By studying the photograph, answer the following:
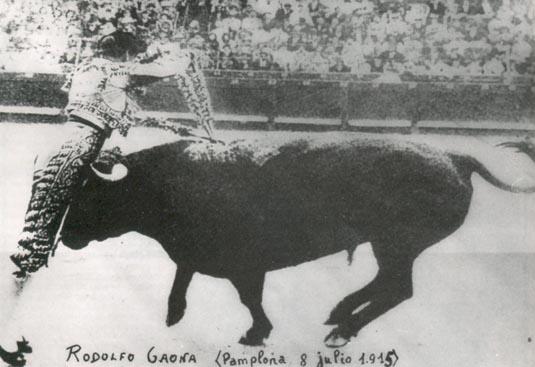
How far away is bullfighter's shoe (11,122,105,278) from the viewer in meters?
1.28

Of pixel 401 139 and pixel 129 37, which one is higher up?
Answer: pixel 129 37

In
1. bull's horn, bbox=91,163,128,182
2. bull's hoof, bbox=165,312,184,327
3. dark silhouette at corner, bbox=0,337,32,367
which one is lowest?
dark silhouette at corner, bbox=0,337,32,367

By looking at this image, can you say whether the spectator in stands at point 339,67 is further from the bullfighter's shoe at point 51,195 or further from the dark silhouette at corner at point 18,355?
the dark silhouette at corner at point 18,355

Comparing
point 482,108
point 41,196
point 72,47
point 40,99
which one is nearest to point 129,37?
point 72,47

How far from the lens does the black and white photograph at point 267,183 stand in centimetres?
129

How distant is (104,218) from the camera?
1.29 m

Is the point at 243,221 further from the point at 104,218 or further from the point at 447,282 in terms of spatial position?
the point at 447,282

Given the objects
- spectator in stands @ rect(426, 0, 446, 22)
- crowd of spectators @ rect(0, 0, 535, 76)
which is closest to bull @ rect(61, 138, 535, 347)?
crowd of spectators @ rect(0, 0, 535, 76)

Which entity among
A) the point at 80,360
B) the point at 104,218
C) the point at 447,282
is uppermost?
the point at 104,218

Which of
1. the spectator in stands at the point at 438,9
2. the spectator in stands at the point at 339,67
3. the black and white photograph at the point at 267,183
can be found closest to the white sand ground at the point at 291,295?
the black and white photograph at the point at 267,183

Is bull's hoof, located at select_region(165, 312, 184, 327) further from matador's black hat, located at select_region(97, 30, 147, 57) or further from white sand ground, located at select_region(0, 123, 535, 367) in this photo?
matador's black hat, located at select_region(97, 30, 147, 57)

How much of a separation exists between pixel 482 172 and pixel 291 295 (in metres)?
0.63

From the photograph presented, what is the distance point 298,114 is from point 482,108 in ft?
1.71

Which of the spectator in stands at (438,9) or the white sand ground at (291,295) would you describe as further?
the spectator in stands at (438,9)
